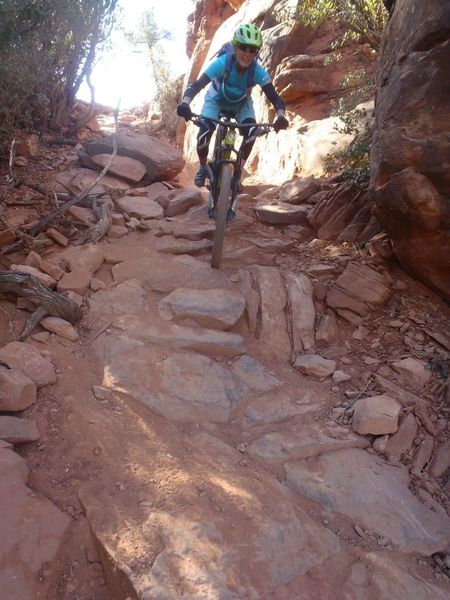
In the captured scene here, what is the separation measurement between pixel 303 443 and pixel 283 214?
3.34 meters

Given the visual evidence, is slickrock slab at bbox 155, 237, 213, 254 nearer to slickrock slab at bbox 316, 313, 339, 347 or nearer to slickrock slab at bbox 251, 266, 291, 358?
slickrock slab at bbox 251, 266, 291, 358

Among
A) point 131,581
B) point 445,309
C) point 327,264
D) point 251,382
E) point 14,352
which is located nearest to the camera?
point 131,581

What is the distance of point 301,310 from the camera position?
4.05m

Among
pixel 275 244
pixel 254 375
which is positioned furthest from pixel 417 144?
pixel 254 375

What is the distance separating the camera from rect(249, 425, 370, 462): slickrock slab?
106 inches

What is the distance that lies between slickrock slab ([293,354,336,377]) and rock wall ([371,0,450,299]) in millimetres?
1186

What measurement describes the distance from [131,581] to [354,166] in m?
5.00

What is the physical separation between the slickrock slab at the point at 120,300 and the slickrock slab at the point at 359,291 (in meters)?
1.73

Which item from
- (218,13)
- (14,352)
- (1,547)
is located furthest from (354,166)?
(218,13)

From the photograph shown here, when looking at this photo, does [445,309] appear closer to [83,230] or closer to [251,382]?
[251,382]

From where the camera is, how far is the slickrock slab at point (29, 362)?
2.74m

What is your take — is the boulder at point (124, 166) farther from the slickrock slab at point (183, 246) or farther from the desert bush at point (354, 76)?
the desert bush at point (354, 76)

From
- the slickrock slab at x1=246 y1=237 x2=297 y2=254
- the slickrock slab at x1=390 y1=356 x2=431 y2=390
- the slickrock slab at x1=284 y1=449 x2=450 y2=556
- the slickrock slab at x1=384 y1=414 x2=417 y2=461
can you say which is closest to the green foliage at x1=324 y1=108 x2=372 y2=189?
the slickrock slab at x1=246 y1=237 x2=297 y2=254

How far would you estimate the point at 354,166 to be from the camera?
5438mm
